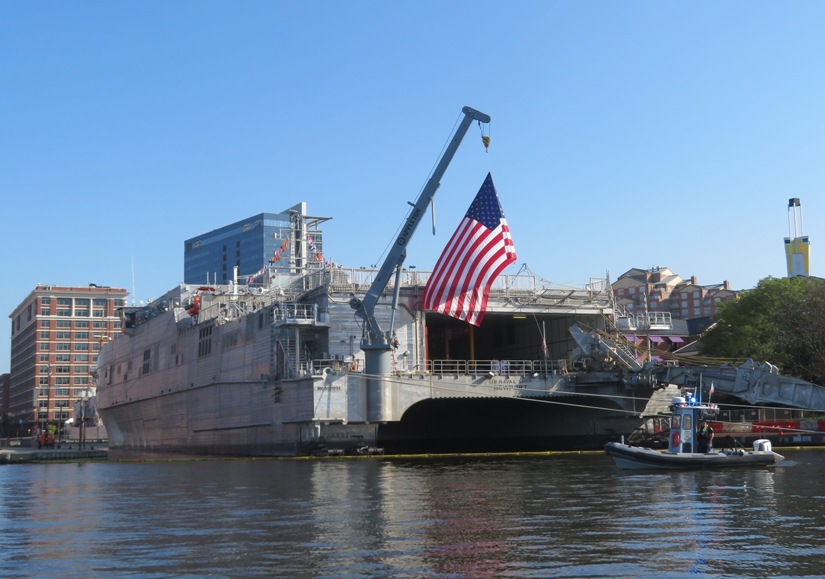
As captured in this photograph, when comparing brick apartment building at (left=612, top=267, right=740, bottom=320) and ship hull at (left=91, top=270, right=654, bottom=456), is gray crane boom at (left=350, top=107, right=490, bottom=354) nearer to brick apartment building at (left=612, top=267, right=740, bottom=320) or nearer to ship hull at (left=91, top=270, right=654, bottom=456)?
ship hull at (left=91, top=270, right=654, bottom=456)

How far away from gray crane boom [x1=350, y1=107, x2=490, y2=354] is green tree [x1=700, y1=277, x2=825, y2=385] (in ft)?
114

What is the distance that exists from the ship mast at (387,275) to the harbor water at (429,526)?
57.7 ft

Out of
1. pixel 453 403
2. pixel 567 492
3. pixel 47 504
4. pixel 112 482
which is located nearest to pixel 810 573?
pixel 567 492

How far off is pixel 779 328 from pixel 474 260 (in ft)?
125

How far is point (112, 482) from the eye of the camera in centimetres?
4262

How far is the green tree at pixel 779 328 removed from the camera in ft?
254

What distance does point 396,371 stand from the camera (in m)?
60.9

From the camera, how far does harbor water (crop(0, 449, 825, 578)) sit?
60.8 feet

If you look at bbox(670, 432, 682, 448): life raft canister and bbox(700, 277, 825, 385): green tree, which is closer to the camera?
bbox(670, 432, 682, 448): life raft canister

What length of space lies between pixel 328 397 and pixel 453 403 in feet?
41.3

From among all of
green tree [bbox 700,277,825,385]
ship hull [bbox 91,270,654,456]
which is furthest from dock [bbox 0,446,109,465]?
green tree [bbox 700,277,825,385]

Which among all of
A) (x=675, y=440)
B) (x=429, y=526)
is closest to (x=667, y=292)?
(x=675, y=440)

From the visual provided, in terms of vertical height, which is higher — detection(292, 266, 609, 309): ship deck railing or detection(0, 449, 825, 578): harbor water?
detection(292, 266, 609, 309): ship deck railing

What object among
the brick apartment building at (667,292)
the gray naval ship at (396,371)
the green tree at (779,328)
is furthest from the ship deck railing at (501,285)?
the brick apartment building at (667,292)
